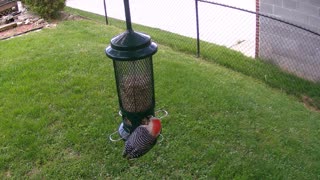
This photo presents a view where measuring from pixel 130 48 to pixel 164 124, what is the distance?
2.54 metres

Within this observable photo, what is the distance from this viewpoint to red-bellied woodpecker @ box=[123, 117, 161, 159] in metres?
2.79

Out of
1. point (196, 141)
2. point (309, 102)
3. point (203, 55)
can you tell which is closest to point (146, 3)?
point (203, 55)

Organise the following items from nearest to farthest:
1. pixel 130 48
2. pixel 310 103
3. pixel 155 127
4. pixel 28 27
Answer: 1. pixel 130 48
2. pixel 155 127
3. pixel 310 103
4. pixel 28 27

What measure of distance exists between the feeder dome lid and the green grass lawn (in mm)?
1959

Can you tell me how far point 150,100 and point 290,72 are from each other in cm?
460

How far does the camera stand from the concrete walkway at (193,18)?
8680 mm

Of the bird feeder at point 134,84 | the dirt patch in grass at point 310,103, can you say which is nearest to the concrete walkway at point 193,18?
the dirt patch in grass at point 310,103

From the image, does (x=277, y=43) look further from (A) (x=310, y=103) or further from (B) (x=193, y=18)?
(B) (x=193, y=18)

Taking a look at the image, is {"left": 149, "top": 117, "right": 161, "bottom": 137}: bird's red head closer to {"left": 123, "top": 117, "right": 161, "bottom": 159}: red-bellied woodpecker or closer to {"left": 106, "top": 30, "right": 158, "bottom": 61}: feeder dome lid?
{"left": 123, "top": 117, "right": 161, "bottom": 159}: red-bellied woodpecker

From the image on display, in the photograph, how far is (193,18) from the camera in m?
10.1

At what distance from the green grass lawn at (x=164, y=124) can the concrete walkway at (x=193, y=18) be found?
1798 millimetres

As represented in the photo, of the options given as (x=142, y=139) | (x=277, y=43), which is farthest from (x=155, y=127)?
(x=277, y=43)

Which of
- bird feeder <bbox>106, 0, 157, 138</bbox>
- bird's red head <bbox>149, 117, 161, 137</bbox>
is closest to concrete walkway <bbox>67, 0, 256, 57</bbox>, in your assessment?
bird feeder <bbox>106, 0, 157, 138</bbox>

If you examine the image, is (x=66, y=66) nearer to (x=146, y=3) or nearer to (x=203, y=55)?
(x=203, y=55)
